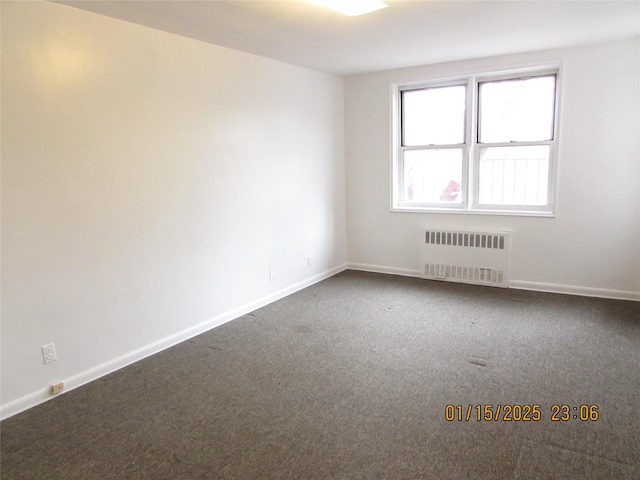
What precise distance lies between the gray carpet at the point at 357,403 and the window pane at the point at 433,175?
5.54ft

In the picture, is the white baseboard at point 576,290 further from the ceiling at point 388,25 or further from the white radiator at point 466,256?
the ceiling at point 388,25

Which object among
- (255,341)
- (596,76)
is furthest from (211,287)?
(596,76)

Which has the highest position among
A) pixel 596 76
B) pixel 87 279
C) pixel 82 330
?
pixel 596 76

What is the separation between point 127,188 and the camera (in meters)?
3.01

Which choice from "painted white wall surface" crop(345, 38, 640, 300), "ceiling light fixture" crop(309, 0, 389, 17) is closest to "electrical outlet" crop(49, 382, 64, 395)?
"ceiling light fixture" crop(309, 0, 389, 17)

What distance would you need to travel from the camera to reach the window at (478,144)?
4461 mm

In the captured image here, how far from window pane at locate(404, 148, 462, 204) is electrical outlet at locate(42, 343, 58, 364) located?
4036 mm

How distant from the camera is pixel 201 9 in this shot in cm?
275

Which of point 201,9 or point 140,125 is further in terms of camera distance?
point 140,125

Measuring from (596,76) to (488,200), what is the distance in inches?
60.6

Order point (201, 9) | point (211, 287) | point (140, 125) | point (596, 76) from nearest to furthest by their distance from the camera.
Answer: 1. point (201, 9)
2. point (140, 125)
3. point (211, 287)
4. point (596, 76)

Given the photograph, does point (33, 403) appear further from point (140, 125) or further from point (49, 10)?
point (49, 10)
